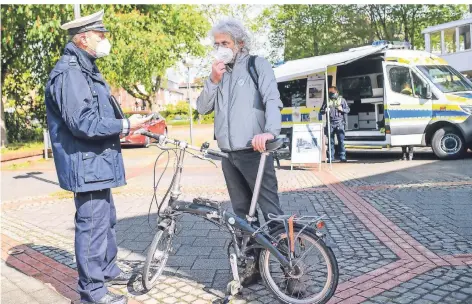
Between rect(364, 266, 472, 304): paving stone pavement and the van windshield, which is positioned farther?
the van windshield

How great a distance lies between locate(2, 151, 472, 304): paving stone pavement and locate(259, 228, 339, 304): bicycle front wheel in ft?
0.63

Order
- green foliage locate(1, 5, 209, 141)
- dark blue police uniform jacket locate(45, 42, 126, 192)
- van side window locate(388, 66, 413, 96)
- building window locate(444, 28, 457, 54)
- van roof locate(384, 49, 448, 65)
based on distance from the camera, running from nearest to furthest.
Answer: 1. dark blue police uniform jacket locate(45, 42, 126, 192)
2. van side window locate(388, 66, 413, 96)
3. van roof locate(384, 49, 448, 65)
4. green foliage locate(1, 5, 209, 141)
5. building window locate(444, 28, 457, 54)

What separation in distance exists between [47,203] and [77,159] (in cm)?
524

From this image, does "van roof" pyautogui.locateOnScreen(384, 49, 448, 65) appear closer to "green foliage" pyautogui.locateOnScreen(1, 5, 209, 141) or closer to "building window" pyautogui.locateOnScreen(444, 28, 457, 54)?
"green foliage" pyautogui.locateOnScreen(1, 5, 209, 141)

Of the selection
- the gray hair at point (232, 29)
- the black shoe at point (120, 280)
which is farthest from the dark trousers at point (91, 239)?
the gray hair at point (232, 29)

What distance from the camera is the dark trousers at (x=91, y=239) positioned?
3264 mm

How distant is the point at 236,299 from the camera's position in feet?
11.3

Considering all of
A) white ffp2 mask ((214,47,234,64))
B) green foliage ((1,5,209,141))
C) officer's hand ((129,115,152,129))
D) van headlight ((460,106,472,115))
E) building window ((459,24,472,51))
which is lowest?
van headlight ((460,106,472,115))

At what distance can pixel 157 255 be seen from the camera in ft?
11.8

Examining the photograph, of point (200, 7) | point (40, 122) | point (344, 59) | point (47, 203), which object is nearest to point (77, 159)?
point (47, 203)

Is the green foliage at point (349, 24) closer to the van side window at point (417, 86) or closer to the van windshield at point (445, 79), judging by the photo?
the van windshield at point (445, 79)

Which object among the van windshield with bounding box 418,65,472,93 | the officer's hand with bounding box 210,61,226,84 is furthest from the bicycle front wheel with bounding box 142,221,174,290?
the van windshield with bounding box 418,65,472,93

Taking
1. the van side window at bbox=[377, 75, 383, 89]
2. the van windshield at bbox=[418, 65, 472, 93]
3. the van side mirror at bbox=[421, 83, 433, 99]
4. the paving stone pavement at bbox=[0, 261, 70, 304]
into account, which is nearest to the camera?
the paving stone pavement at bbox=[0, 261, 70, 304]

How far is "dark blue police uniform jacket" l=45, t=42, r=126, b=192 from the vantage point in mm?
3018
